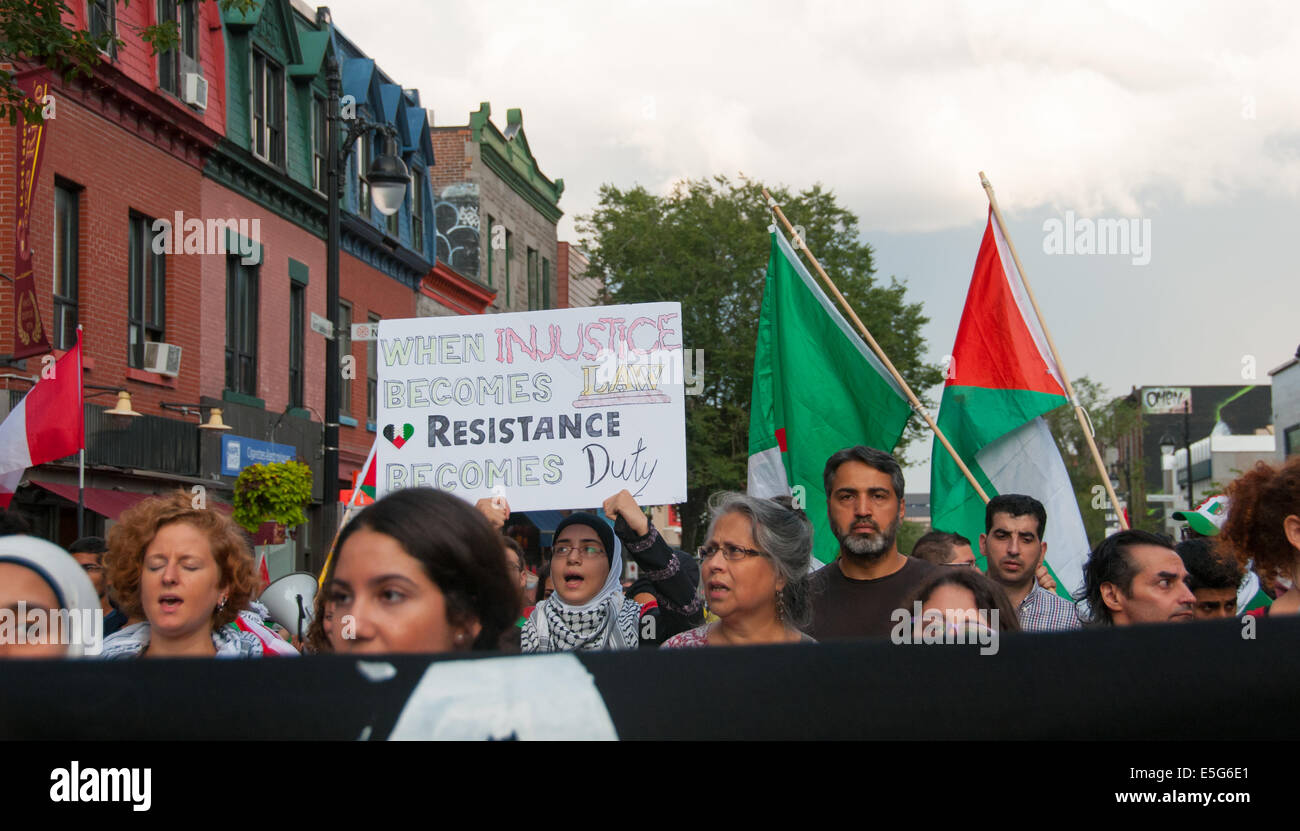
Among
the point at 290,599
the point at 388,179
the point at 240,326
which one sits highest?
Result: the point at 388,179

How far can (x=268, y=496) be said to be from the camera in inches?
597

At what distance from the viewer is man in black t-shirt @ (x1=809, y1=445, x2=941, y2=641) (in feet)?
16.6

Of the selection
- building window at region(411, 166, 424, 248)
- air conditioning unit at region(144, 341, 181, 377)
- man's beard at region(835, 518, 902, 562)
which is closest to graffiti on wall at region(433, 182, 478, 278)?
building window at region(411, 166, 424, 248)

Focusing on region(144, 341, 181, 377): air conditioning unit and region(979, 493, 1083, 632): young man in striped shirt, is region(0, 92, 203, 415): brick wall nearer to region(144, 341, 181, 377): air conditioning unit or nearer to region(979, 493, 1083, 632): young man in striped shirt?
region(144, 341, 181, 377): air conditioning unit

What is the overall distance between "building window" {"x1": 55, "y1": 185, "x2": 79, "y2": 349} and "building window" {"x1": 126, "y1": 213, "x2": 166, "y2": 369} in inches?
50.2

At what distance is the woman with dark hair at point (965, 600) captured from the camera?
376cm

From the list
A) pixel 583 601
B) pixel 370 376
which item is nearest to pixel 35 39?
pixel 583 601

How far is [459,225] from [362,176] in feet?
28.9

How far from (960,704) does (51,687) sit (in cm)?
134

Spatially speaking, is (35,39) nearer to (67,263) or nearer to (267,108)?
(67,263)

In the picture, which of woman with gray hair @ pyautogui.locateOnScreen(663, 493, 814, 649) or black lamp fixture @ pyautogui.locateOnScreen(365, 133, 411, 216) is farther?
black lamp fixture @ pyautogui.locateOnScreen(365, 133, 411, 216)

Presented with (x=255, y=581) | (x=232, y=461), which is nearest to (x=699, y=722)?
(x=255, y=581)

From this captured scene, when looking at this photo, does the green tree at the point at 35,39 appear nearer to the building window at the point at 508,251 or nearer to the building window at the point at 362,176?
the building window at the point at 362,176
